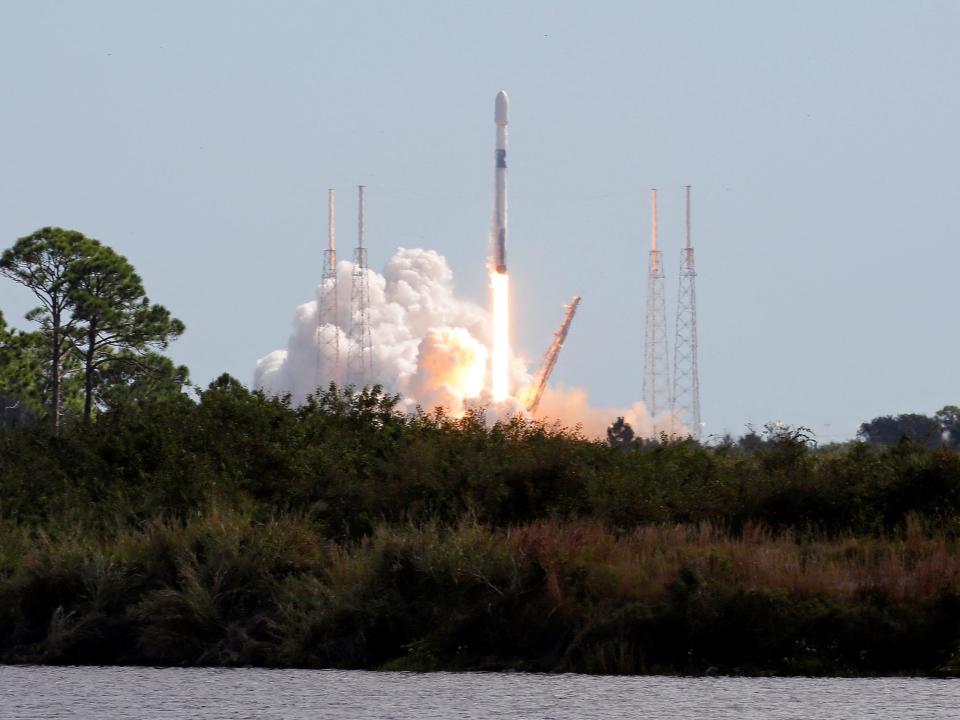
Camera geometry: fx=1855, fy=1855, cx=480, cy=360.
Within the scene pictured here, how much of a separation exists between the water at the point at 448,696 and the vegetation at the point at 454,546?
128cm

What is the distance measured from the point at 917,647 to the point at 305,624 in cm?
799

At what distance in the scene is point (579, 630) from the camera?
77.9 ft

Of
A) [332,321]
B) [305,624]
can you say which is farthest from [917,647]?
[332,321]

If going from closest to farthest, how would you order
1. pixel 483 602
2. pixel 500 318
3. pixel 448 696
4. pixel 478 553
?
1. pixel 448 696
2. pixel 483 602
3. pixel 478 553
4. pixel 500 318

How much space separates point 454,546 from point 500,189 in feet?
241

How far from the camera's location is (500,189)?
9794 cm

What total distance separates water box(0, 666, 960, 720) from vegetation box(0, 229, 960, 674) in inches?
50.5

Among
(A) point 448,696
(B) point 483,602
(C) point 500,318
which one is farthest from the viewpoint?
(C) point 500,318

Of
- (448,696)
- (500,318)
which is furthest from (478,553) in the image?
(500,318)

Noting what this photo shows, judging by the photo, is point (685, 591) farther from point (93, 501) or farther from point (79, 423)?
point (79, 423)

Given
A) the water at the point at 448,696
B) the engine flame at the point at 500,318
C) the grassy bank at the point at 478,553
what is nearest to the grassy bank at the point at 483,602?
the grassy bank at the point at 478,553

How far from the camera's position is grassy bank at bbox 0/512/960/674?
23188 mm

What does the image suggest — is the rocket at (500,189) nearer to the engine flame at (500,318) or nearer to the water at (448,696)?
the engine flame at (500,318)

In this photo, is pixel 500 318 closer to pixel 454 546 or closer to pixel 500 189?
pixel 500 189
